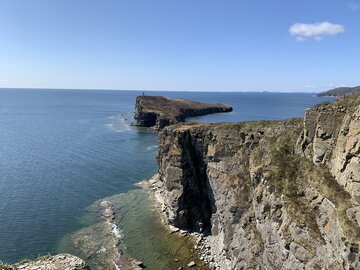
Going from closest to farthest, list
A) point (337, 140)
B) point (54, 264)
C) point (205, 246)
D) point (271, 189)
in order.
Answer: point (337, 140) → point (54, 264) → point (271, 189) → point (205, 246)

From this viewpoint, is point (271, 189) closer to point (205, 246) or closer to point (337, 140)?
point (337, 140)

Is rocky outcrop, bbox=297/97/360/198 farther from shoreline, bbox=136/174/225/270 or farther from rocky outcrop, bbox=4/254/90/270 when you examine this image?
rocky outcrop, bbox=4/254/90/270

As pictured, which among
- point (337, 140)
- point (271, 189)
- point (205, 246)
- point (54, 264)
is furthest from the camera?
point (205, 246)

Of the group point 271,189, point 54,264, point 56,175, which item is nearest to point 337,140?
point 271,189

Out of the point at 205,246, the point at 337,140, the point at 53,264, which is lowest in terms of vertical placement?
the point at 205,246

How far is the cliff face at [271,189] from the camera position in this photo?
30.3 meters

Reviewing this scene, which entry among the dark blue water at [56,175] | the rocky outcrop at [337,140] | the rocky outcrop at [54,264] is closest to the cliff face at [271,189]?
the rocky outcrop at [337,140]

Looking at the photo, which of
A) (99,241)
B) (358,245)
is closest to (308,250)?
(358,245)

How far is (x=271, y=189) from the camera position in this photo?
3803 centimetres

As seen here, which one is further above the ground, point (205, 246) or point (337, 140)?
point (337, 140)

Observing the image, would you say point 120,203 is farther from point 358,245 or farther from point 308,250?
point 358,245

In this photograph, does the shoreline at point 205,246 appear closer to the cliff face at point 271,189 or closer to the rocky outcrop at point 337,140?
the cliff face at point 271,189

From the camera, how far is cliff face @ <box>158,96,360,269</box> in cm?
3034

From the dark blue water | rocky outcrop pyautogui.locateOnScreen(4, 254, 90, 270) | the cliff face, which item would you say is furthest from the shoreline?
rocky outcrop pyautogui.locateOnScreen(4, 254, 90, 270)
